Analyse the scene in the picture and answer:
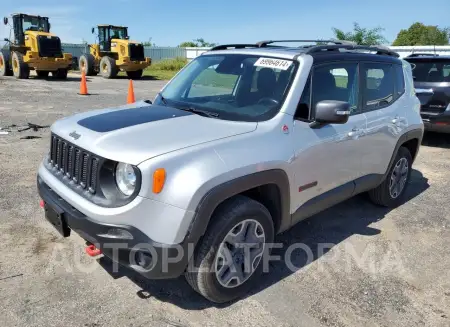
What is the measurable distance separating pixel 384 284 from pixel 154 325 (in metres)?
→ 1.89

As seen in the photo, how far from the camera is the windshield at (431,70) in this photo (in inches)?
311

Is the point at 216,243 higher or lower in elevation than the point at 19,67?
lower

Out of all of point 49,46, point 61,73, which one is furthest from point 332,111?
point 61,73

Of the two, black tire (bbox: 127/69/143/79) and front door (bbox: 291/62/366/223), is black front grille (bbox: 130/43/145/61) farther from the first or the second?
front door (bbox: 291/62/366/223)

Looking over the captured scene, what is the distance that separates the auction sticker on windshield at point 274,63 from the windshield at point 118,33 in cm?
2262

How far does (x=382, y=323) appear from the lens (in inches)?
→ 115

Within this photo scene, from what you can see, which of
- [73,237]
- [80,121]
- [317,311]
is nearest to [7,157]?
[73,237]

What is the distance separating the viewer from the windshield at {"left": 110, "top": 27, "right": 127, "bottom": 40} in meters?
24.3

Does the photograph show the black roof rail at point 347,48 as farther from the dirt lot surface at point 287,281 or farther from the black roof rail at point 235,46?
the dirt lot surface at point 287,281

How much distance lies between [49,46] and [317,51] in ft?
63.7

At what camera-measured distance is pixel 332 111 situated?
126 inches

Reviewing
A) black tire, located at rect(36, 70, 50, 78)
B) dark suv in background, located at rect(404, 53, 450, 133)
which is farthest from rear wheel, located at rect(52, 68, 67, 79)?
dark suv in background, located at rect(404, 53, 450, 133)

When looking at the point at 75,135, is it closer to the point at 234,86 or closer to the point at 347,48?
the point at 234,86

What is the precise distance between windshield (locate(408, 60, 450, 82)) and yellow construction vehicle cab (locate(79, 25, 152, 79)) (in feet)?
58.3
